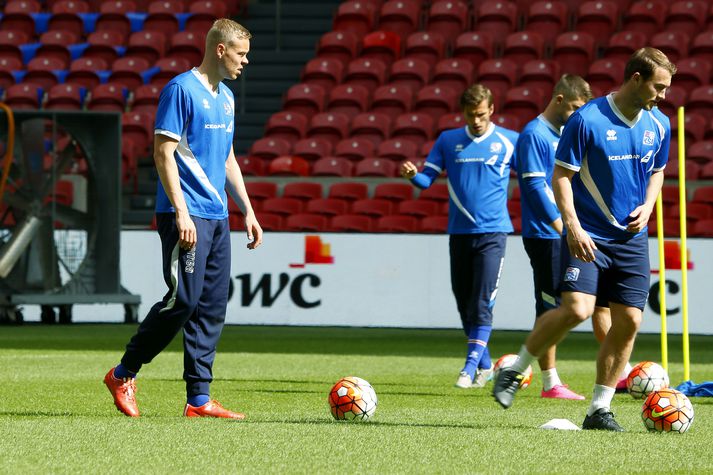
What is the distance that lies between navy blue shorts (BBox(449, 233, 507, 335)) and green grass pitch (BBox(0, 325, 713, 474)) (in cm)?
64

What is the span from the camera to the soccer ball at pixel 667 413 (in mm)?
7070

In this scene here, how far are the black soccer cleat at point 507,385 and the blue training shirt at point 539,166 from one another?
263cm

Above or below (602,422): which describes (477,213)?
above

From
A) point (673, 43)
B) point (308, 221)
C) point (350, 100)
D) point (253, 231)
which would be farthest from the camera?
point (350, 100)

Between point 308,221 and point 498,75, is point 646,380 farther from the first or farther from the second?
point 498,75

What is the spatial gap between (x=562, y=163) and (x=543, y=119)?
8.69 feet

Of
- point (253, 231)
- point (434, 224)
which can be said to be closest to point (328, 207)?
point (434, 224)

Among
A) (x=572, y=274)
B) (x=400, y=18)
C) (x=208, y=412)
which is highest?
(x=400, y=18)

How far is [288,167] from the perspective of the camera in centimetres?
2089

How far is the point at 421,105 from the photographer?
22125 mm

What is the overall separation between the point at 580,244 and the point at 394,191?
12.9 meters

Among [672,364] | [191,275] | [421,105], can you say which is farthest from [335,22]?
[191,275]

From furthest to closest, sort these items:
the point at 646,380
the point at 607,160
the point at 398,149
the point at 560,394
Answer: the point at 398,149 < the point at 560,394 < the point at 646,380 < the point at 607,160

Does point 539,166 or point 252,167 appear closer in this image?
point 539,166
